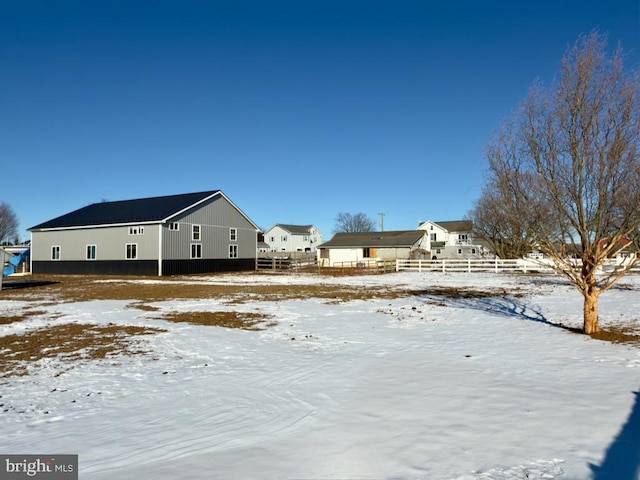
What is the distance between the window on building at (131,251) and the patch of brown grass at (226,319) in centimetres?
2304

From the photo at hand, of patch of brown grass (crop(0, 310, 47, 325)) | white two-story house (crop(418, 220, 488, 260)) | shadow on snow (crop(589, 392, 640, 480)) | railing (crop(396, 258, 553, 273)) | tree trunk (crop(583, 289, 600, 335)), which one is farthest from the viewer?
white two-story house (crop(418, 220, 488, 260))

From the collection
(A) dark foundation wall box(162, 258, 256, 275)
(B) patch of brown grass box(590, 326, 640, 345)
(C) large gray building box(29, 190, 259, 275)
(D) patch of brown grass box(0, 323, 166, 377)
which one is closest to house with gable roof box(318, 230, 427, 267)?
(A) dark foundation wall box(162, 258, 256, 275)

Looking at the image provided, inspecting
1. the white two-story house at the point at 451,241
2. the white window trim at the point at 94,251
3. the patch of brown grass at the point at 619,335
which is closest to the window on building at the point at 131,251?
the white window trim at the point at 94,251

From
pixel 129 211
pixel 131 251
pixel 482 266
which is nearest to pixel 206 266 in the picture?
pixel 131 251

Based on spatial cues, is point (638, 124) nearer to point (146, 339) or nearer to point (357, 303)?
point (357, 303)

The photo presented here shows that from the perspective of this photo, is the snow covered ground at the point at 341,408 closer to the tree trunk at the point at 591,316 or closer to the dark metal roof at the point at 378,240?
the tree trunk at the point at 591,316

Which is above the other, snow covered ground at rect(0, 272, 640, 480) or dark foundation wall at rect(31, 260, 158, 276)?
dark foundation wall at rect(31, 260, 158, 276)

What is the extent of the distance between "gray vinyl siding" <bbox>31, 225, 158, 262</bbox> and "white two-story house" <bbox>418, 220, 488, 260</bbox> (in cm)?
3846

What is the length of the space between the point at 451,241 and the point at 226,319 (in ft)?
216

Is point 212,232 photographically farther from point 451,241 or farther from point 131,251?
point 451,241

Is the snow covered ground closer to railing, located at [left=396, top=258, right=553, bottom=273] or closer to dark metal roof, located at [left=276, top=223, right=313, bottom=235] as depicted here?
railing, located at [left=396, top=258, right=553, bottom=273]

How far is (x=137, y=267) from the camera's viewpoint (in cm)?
3384

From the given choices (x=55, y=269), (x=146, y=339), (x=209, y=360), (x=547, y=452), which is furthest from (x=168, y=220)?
(x=547, y=452)

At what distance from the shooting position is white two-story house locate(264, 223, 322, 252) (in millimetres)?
79625
